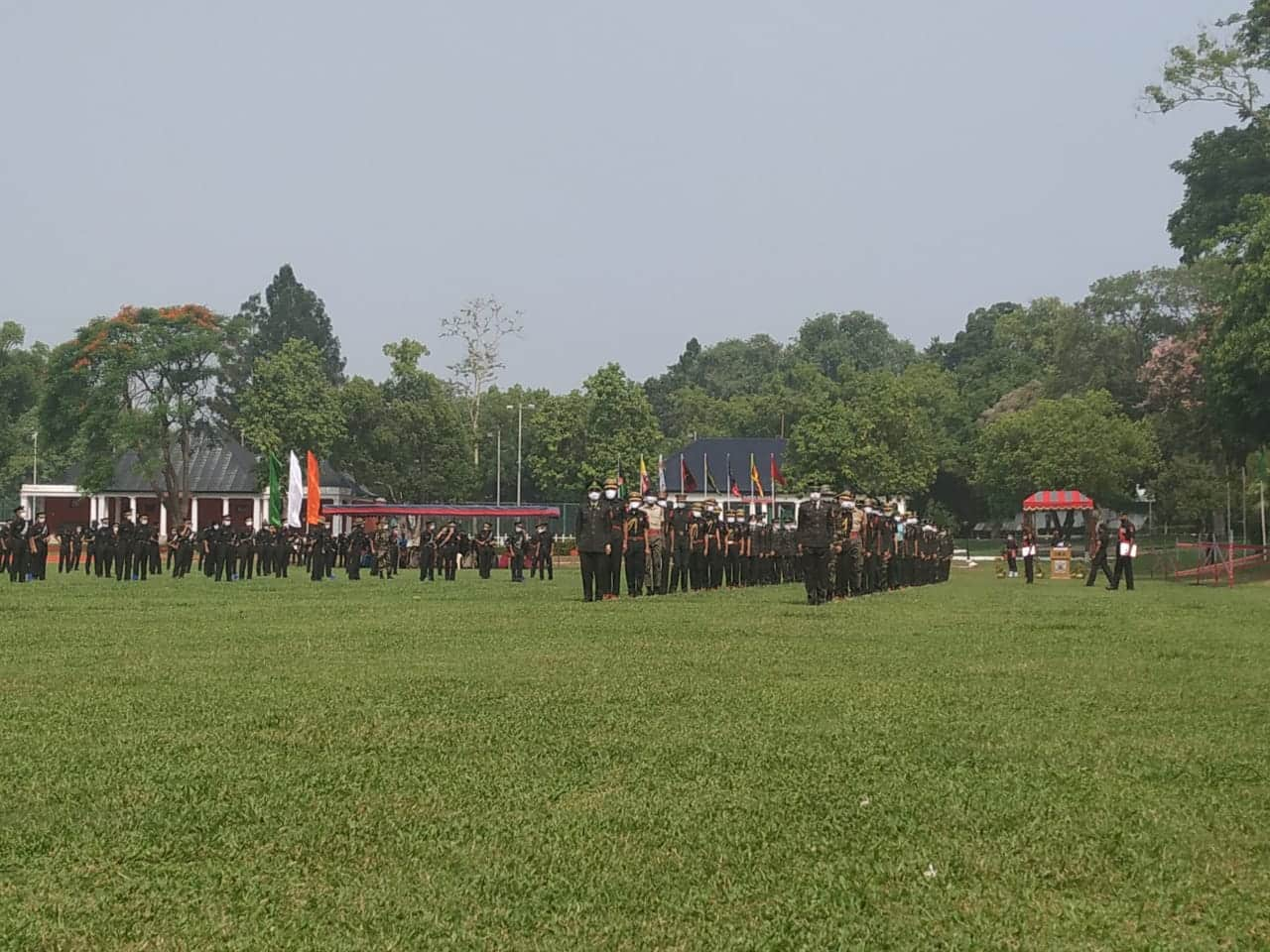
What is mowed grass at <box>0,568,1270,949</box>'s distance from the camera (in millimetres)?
4961

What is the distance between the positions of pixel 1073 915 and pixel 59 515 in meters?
87.0

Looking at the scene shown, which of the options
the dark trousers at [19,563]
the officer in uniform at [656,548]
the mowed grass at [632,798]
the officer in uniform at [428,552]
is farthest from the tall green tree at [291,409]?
the mowed grass at [632,798]

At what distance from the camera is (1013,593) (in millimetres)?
29234

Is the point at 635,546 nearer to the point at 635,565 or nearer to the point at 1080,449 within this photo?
the point at 635,565

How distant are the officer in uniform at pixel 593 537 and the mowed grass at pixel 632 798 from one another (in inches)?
401

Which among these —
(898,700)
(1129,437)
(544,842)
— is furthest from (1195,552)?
(544,842)

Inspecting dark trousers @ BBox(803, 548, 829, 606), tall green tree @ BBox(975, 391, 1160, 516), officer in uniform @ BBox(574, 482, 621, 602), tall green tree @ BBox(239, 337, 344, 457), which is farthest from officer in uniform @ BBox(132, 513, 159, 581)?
tall green tree @ BBox(975, 391, 1160, 516)

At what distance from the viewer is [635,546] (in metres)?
25.5

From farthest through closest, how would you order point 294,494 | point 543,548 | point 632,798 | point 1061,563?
point 294,494
point 543,548
point 1061,563
point 632,798

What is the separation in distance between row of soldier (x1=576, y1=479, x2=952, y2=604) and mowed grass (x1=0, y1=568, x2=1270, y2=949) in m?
9.67

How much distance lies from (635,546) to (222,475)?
61.2 meters

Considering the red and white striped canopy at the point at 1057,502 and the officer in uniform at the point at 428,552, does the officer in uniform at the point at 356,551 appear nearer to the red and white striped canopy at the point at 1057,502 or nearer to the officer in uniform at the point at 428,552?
the officer in uniform at the point at 428,552

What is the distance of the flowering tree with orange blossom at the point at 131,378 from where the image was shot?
66.1m

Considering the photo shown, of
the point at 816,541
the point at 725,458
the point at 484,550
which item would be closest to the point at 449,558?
the point at 484,550
